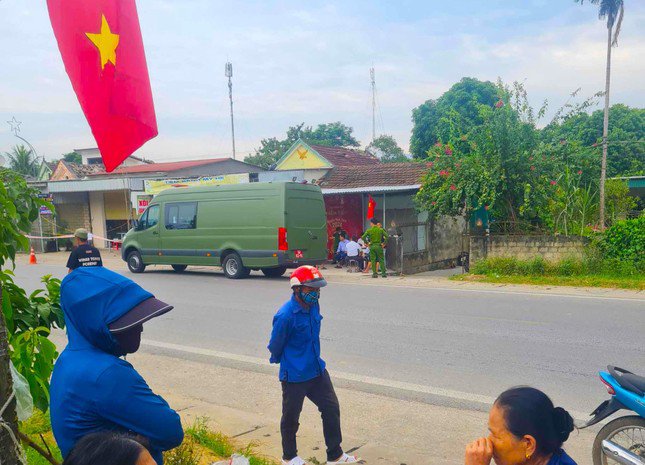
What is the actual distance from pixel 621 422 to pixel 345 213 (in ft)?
56.5

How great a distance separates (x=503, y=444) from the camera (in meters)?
2.07

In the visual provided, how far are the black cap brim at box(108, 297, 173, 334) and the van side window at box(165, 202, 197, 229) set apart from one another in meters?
15.4

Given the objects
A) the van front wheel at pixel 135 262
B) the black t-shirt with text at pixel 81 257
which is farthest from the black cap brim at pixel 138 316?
the van front wheel at pixel 135 262

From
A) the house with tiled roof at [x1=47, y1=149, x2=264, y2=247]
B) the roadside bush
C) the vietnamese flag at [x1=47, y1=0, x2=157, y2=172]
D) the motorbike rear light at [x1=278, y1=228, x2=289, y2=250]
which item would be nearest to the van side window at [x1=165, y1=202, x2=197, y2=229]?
the motorbike rear light at [x1=278, y1=228, x2=289, y2=250]

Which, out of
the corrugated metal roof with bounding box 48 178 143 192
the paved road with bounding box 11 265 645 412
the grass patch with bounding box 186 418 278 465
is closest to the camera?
the grass patch with bounding box 186 418 278 465

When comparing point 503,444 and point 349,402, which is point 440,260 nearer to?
point 349,402

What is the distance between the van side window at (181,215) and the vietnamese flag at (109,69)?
14493 millimetres

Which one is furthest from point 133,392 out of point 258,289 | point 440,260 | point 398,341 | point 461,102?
point 461,102

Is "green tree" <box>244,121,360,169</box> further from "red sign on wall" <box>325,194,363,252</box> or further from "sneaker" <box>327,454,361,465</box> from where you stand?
"sneaker" <box>327,454,361,465</box>

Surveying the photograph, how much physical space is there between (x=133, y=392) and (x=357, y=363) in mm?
5397

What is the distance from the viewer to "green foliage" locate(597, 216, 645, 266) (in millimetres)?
13703

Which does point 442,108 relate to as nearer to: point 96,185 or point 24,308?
point 96,185

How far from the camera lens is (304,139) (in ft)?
166

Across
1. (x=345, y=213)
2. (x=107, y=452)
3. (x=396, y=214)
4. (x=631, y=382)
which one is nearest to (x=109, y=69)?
(x=107, y=452)
